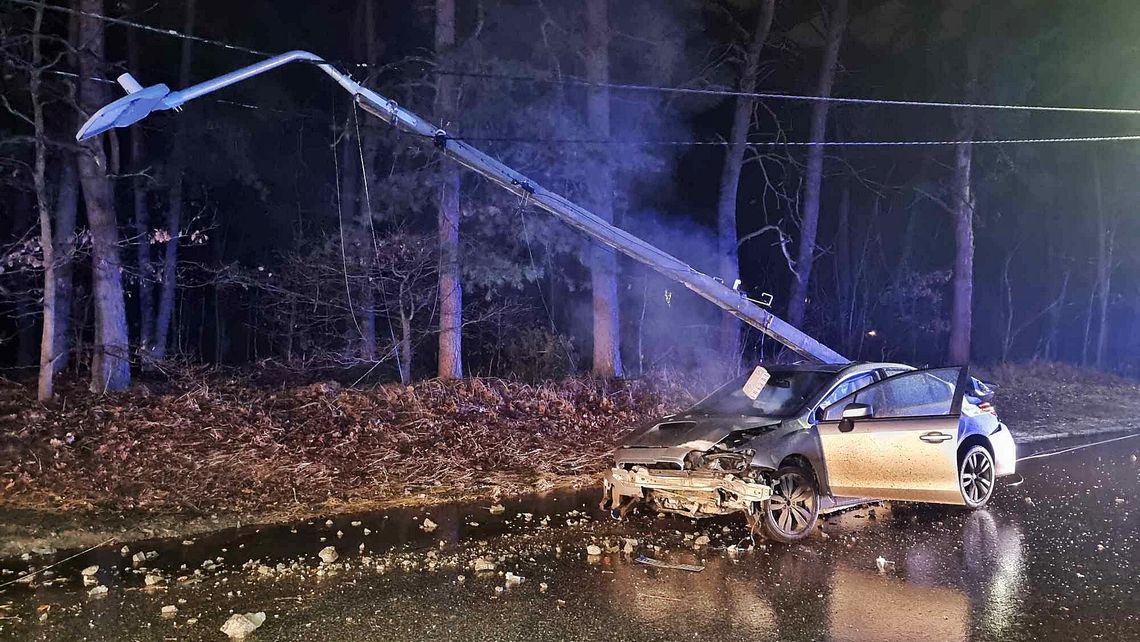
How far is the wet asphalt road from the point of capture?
5195mm

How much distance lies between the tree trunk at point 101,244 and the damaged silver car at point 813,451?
28.4 feet

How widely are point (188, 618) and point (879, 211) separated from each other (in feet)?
104

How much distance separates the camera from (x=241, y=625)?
516cm

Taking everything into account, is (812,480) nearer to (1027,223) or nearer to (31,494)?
(31,494)

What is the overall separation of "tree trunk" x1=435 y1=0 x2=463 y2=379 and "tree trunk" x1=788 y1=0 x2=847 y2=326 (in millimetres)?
9766

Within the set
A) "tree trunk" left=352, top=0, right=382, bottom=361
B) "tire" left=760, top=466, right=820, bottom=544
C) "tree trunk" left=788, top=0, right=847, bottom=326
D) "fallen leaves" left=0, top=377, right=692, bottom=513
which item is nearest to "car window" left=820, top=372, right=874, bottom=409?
"tire" left=760, top=466, right=820, bottom=544

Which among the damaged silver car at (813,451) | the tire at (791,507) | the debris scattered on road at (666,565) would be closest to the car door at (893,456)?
the damaged silver car at (813,451)

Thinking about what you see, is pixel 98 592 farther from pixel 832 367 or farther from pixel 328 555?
pixel 832 367

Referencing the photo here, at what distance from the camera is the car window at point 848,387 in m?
7.95

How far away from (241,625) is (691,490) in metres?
3.81

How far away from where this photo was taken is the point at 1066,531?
24.8ft

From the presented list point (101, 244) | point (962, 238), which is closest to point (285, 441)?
point (101, 244)

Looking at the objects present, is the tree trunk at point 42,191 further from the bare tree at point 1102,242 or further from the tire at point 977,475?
the bare tree at point 1102,242

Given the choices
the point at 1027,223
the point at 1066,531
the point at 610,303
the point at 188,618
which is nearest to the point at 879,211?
the point at 1027,223
